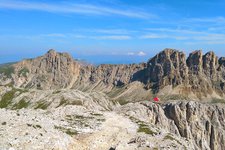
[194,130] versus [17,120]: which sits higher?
[17,120]

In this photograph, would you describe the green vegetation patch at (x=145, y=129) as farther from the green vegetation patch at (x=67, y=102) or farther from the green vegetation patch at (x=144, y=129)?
the green vegetation patch at (x=67, y=102)

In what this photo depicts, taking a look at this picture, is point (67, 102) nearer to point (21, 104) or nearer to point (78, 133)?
point (21, 104)

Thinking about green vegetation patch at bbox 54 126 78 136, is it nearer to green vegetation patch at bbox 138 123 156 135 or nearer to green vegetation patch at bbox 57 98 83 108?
green vegetation patch at bbox 138 123 156 135

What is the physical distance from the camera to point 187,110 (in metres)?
174

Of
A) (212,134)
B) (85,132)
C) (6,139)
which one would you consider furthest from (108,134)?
(212,134)

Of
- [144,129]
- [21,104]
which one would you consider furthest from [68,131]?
[21,104]

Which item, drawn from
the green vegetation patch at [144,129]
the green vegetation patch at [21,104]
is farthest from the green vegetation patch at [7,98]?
the green vegetation patch at [144,129]

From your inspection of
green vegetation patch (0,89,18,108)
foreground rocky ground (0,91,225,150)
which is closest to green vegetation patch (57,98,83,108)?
green vegetation patch (0,89,18,108)

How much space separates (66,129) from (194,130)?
11631 centimetres

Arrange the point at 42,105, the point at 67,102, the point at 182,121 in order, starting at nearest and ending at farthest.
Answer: the point at 67,102 → the point at 42,105 → the point at 182,121

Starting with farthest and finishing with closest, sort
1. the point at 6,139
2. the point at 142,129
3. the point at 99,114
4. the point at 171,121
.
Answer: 1. the point at 171,121
2. the point at 99,114
3. the point at 142,129
4. the point at 6,139

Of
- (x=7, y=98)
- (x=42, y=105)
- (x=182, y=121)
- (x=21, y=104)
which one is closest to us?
(x=42, y=105)

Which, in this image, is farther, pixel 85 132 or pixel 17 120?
pixel 85 132

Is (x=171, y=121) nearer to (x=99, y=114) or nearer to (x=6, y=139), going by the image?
(x=99, y=114)
